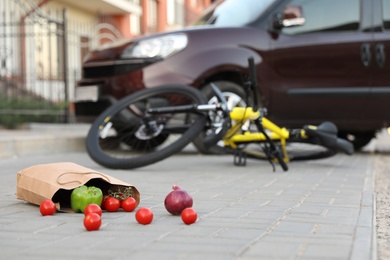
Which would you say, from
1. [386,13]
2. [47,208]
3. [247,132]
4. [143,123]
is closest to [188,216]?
[47,208]

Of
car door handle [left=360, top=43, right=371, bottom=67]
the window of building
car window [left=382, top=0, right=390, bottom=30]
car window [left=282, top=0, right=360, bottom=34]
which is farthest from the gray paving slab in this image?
the window of building

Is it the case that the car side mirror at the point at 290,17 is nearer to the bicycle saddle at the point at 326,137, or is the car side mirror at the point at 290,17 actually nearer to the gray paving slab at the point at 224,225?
the bicycle saddle at the point at 326,137

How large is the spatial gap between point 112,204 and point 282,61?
4.25 m

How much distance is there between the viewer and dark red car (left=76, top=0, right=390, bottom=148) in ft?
24.6

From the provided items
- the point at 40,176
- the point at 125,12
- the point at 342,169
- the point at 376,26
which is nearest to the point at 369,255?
the point at 40,176

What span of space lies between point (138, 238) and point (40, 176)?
109 centimetres

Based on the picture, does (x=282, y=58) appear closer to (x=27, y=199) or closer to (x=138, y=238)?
(x=27, y=199)

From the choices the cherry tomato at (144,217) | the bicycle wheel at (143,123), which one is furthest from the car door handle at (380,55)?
the cherry tomato at (144,217)

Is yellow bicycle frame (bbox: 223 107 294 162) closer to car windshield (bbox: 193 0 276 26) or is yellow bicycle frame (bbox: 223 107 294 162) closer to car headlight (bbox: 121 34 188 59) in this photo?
car headlight (bbox: 121 34 188 59)

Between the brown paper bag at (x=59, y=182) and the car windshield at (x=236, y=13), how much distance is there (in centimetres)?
412

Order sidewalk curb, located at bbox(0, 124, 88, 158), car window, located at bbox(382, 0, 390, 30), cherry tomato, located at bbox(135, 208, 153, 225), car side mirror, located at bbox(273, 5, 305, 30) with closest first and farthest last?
cherry tomato, located at bbox(135, 208, 153, 225) < car side mirror, located at bbox(273, 5, 305, 30) < sidewalk curb, located at bbox(0, 124, 88, 158) < car window, located at bbox(382, 0, 390, 30)

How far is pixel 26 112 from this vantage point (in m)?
11.5

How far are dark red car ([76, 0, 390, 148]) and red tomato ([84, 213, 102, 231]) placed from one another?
436 centimetres

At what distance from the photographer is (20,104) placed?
1168 centimetres
